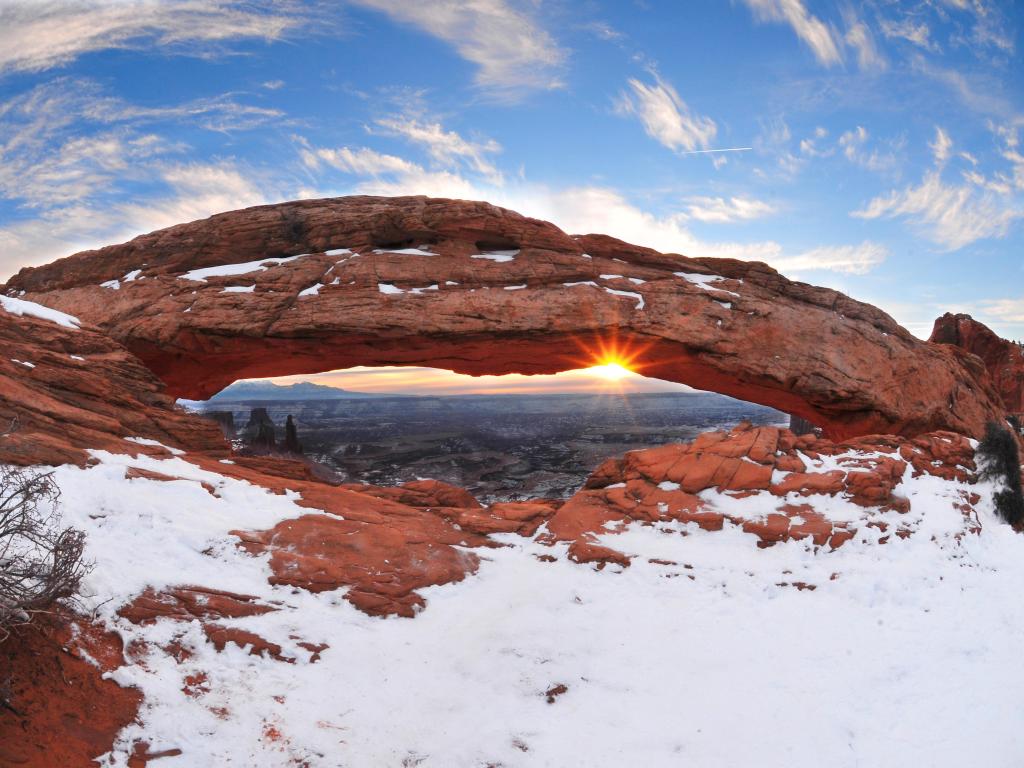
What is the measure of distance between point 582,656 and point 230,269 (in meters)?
18.5

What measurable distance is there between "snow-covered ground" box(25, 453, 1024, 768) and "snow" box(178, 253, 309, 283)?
1058cm

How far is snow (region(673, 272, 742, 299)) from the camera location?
69.1 feet

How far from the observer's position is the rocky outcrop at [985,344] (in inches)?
1125

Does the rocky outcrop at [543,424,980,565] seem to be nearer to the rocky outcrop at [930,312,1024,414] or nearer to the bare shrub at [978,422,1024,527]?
the bare shrub at [978,422,1024,527]

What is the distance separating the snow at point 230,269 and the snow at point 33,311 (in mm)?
4756

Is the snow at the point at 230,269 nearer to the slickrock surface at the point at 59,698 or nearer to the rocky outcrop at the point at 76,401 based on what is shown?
the rocky outcrop at the point at 76,401

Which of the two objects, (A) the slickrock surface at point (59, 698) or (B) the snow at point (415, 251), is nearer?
(A) the slickrock surface at point (59, 698)

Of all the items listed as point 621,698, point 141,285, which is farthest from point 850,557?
point 141,285

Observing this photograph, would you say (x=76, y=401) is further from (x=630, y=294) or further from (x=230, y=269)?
(x=630, y=294)

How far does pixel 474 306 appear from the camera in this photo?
19.5m

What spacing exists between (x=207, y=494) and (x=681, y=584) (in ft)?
30.0

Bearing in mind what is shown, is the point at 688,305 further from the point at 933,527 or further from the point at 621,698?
the point at 621,698

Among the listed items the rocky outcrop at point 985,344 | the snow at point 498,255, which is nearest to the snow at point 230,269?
the snow at point 498,255

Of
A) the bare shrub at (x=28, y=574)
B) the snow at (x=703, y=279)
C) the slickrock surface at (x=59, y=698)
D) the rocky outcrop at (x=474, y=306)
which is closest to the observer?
the slickrock surface at (x=59, y=698)
